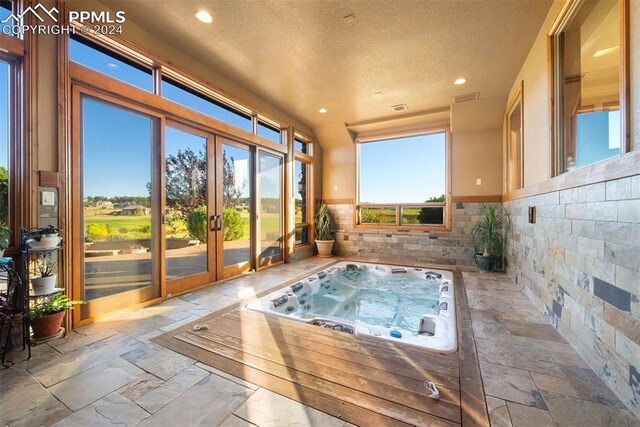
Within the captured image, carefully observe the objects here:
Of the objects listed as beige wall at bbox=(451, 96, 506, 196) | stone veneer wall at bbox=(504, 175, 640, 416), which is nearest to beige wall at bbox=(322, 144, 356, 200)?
beige wall at bbox=(451, 96, 506, 196)

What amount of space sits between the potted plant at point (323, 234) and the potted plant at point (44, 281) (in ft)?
14.6

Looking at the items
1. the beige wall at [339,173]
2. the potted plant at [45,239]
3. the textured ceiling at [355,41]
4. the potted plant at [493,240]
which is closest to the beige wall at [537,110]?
the textured ceiling at [355,41]

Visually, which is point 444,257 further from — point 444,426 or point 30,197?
point 30,197

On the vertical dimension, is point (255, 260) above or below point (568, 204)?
below

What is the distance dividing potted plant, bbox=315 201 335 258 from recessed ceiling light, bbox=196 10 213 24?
4.14 meters

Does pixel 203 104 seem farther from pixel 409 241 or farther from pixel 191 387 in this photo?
pixel 409 241

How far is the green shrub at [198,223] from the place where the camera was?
342 centimetres

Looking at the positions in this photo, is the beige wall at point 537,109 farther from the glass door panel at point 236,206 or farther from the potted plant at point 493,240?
the glass door panel at point 236,206

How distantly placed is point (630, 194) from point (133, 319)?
374cm

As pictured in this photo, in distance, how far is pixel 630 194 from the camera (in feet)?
4.62

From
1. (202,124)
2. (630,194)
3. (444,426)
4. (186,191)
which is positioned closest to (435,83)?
(630,194)

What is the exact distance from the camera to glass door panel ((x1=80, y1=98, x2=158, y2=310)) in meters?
2.46

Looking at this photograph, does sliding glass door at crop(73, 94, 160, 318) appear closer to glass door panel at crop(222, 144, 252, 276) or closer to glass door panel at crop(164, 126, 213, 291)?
glass door panel at crop(164, 126, 213, 291)

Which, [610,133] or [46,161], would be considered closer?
[610,133]
